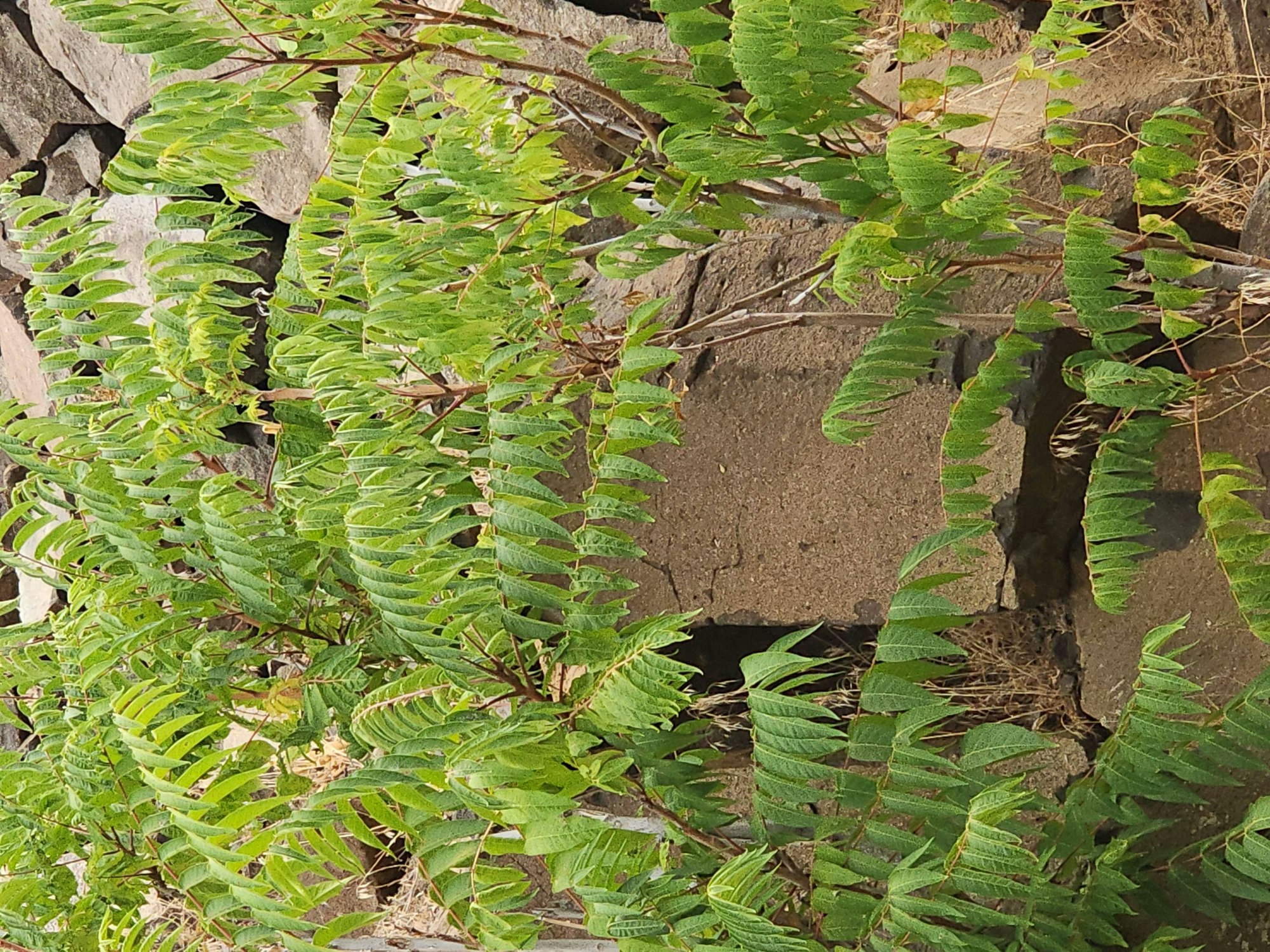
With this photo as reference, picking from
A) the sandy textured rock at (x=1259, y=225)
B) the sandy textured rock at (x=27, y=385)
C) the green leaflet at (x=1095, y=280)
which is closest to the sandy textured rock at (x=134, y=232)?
the sandy textured rock at (x=27, y=385)

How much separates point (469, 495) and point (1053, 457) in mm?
1199

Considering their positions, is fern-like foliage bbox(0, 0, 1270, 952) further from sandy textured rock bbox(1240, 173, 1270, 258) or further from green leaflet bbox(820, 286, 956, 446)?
sandy textured rock bbox(1240, 173, 1270, 258)

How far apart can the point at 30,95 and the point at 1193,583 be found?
12.0 feet

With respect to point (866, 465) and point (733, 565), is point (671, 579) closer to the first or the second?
point (733, 565)

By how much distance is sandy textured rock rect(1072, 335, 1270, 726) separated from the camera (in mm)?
2125

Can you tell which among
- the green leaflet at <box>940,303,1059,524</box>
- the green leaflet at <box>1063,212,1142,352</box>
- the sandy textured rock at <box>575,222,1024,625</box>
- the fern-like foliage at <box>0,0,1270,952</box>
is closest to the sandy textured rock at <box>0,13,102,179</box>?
the fern-like foliage at <box>0,0,1270,952</box>

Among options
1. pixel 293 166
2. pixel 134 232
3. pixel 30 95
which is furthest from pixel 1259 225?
pixel 30 95

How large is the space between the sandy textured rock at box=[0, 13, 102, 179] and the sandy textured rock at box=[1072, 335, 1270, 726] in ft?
10.9

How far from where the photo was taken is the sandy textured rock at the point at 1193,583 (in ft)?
6.97

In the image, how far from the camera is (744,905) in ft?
4.63

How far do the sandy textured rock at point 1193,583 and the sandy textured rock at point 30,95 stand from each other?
333 centimetres

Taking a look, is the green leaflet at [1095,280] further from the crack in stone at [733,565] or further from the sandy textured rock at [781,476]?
the crack in stone at [733,565]

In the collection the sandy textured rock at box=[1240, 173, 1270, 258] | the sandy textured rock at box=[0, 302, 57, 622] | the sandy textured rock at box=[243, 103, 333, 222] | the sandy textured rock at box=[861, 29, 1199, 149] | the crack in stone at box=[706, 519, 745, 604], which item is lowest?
the sandy textured rock at box=[0, 302, 57, 622]

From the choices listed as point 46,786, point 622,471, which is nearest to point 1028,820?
point 622,471
